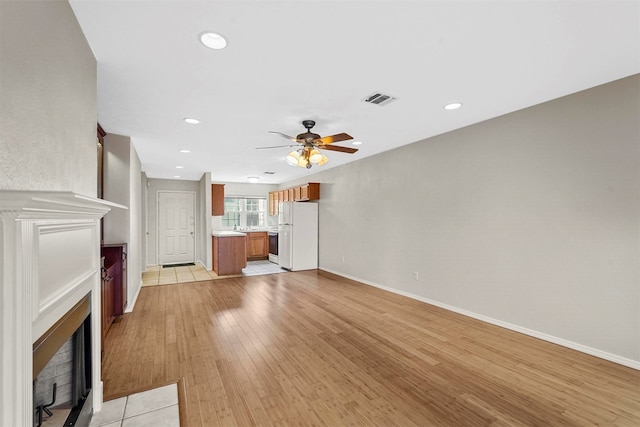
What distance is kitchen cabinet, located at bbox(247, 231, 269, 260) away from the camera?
27.8 ft

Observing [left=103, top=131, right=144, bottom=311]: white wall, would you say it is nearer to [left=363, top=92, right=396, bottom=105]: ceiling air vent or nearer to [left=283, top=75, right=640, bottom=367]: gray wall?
[left=363, top=92, right=396, bottom=105]: ceiling air vent

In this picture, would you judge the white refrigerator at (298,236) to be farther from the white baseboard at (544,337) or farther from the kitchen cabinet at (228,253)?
the white baseboard at (544,337)

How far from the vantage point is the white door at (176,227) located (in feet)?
25.7

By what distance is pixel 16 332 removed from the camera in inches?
34.0

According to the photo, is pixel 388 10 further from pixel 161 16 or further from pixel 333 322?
pixel 333 322

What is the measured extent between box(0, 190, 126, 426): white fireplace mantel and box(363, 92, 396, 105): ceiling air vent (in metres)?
2.43

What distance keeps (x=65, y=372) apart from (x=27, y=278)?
38.5 inches

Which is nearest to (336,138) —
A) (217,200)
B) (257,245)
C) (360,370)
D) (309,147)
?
(309,147)

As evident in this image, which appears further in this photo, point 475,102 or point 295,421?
point 475,102

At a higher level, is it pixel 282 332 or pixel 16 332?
pixel 16 332

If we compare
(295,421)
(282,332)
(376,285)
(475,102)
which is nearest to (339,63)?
(475,102)

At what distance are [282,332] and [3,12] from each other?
313cm

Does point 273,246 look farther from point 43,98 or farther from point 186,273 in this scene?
point 43,98

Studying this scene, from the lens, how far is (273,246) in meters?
7.96
